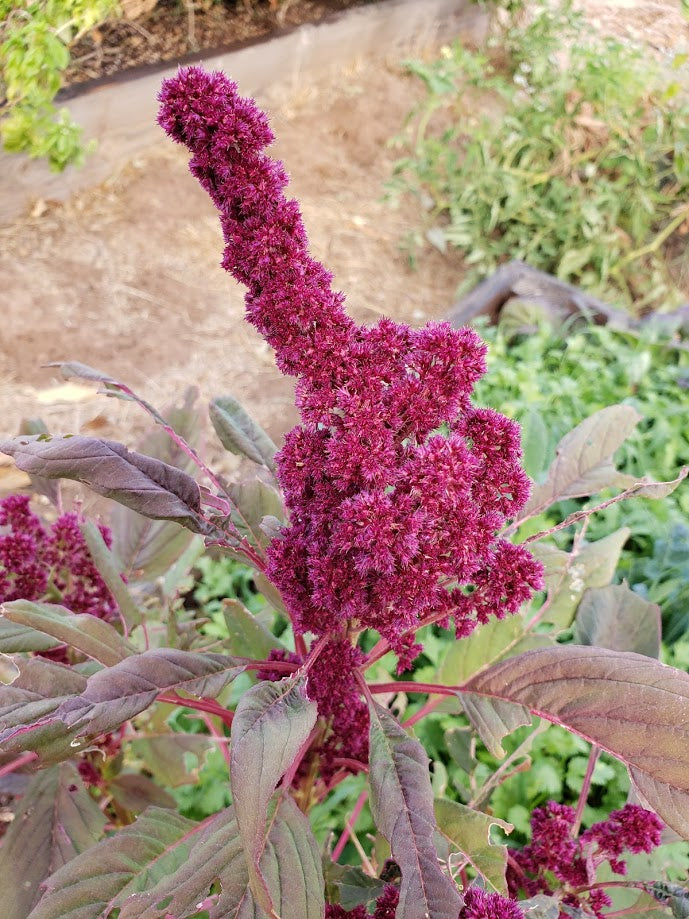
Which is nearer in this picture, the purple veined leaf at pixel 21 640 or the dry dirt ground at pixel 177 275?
the purple veined leaf at pixel 21 640

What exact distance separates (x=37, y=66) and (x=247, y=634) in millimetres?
2021

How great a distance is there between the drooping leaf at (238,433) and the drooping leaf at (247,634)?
0.24 meters

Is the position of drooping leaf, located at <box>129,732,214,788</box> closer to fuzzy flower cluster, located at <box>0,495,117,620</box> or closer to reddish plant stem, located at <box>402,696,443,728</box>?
fuzzy flower cluster, located at <box>0,495,117,620</box>

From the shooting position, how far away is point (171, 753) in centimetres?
117

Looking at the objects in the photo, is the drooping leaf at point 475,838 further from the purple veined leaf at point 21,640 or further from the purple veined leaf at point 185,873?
the purple veined leaf at point 21,640

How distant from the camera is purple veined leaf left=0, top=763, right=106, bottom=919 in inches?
36.6

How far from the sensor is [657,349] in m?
2.64

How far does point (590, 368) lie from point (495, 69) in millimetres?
2993

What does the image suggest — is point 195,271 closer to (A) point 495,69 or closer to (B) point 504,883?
(A) point 495,69

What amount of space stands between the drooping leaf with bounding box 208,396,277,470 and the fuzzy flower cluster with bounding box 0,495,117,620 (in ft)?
0.85

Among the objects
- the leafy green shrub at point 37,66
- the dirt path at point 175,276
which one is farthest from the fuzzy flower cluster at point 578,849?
the leafy green shrub at point 37,66

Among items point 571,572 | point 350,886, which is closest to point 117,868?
point 350,886

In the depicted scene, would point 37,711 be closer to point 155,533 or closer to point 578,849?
point 155,533

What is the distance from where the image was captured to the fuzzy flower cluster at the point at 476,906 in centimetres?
65
